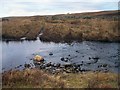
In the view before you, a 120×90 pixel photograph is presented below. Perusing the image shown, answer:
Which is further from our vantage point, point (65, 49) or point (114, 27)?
point (114, 27)

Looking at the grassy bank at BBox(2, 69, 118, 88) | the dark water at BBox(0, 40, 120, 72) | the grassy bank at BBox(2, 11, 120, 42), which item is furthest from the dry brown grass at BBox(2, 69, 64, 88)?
the grassy bank at BBox(2, 11, 120, 42)

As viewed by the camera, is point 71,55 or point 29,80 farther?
point 71,55

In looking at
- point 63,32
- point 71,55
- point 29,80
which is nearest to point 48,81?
point 29,80

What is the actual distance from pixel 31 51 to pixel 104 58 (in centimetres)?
1478

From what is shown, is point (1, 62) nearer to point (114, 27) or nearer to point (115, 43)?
point (115, 43)

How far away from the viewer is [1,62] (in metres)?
38.6

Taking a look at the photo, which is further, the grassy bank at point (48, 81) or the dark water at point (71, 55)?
the dark water at point (71, 55)

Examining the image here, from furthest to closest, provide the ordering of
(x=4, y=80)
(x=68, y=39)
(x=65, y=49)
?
1. (x=68, y=39)
2. (x=65, y=49)
3. (x=4, y=80)

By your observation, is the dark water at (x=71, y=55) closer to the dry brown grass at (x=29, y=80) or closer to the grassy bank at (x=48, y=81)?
the grassy bank at (x=48, y=81)

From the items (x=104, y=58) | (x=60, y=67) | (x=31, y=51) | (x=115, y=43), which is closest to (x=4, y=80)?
(x=60, y=67)

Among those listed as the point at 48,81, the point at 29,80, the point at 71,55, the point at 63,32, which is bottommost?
the point at 71,55

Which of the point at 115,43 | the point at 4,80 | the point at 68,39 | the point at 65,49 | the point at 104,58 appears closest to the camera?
the point at 4,80

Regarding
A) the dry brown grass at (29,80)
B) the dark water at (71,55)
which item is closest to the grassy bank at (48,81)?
the dry brown grass at (29,80)

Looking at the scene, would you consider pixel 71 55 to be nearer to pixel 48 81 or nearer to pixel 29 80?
pixel 48 81
